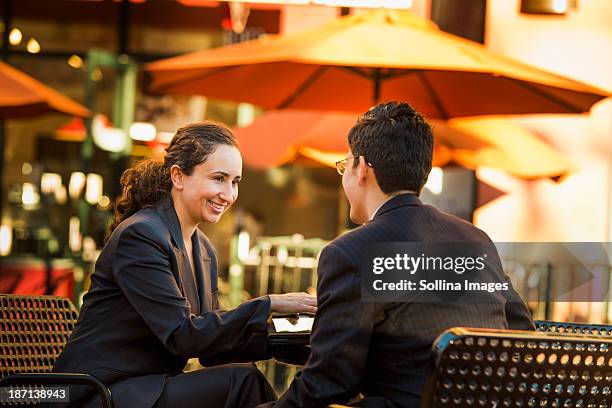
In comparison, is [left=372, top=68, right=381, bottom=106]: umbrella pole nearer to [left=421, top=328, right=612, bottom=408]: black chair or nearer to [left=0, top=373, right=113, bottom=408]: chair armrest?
[left=0, top=373, right=113, bottom=408]: chair armrest

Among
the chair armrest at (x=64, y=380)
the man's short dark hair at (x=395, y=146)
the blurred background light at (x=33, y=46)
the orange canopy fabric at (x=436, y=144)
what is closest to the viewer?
the man's short dark hair at (x=395, y=146)

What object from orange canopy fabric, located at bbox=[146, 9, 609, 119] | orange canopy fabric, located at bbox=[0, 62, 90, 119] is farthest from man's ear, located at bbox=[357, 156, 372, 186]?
orange canopy fabric, located at bbox=[0, 62, 90, 119]

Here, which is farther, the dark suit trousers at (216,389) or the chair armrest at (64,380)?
the dark suit trousers at (216,389)

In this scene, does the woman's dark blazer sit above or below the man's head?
below

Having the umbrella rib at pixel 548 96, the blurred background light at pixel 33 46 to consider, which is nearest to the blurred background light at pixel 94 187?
the blurred background light at pixel 33 46

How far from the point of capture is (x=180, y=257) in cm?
373

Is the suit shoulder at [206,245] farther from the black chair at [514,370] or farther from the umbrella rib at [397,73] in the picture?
the umbrella rib at [397,73]

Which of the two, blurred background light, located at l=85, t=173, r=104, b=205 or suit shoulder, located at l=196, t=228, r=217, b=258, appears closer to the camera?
suit shoulder, located at l=196, t=228, r=217, b=258

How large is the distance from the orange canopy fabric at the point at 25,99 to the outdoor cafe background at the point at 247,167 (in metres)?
1.11

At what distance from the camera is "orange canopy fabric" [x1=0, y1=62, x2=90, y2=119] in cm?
766

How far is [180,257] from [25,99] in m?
4.24

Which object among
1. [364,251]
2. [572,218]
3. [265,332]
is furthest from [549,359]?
[572,218]

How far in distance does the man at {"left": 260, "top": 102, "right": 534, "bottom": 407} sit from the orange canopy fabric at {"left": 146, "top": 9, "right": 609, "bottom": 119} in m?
2.91

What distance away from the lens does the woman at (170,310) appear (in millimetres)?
3459
